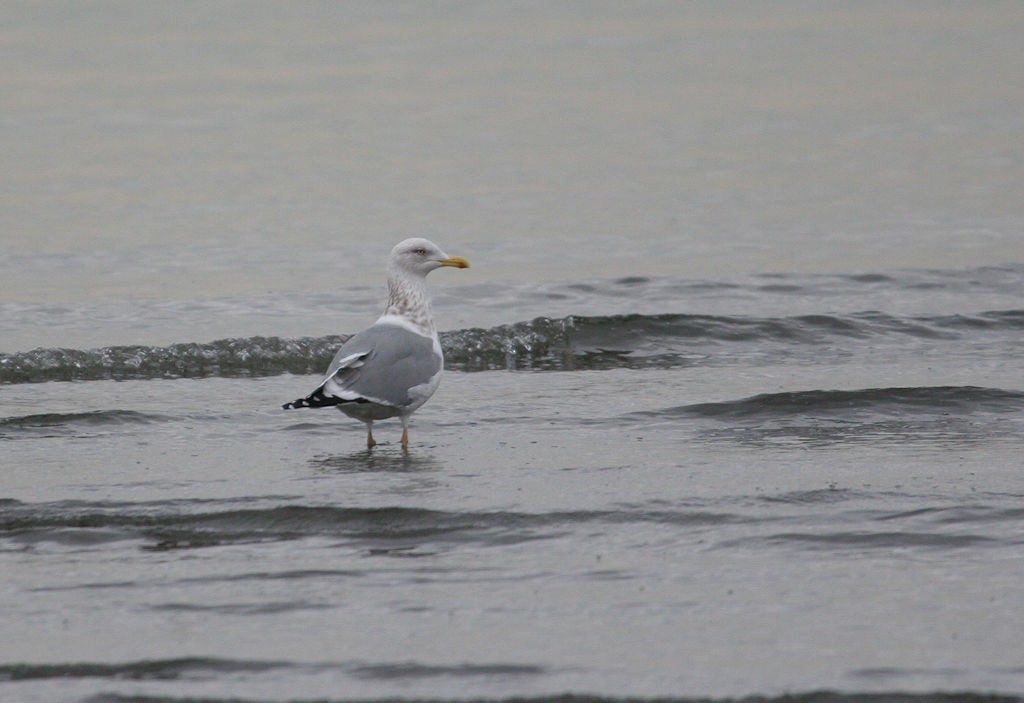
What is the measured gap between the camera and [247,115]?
25.4 m

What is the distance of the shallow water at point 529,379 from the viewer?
557 centimetres

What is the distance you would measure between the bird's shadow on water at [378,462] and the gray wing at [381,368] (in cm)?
30

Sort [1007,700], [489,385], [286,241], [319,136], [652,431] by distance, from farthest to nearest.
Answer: [319,136] → [286,241] → [489,385] → [652,431] → [1007,700]

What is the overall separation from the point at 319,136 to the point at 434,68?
20.5ft

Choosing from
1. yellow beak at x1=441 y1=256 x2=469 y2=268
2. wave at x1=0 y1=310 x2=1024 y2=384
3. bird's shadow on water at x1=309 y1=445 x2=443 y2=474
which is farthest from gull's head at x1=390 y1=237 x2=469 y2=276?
wave at x1=0 y1=310 x2=1024 y2=384

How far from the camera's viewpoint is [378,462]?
28.8 ft

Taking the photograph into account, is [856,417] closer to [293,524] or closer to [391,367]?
[391,367]

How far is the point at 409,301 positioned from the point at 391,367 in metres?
0.86

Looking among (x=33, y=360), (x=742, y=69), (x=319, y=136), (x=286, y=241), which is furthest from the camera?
(x=742, y=69)

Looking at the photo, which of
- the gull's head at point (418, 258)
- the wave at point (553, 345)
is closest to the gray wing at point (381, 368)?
the gull's head at point (418, 258)

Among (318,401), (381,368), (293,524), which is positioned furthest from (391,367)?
(293,524)

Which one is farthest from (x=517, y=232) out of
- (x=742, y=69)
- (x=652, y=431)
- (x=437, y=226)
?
(x=742, y=69)

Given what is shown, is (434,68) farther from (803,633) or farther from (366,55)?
(803,633)

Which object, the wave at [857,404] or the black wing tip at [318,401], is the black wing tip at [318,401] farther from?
the wave at [857,404]
